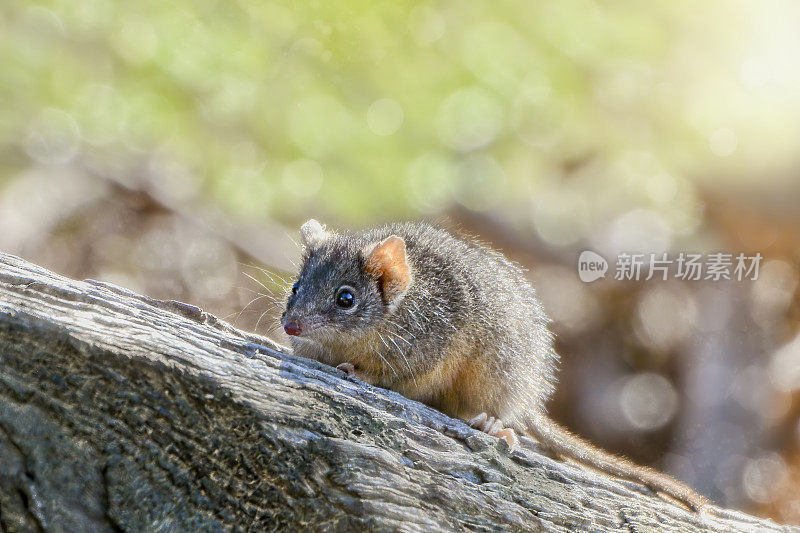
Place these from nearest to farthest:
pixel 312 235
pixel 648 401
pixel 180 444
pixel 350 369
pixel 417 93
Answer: pixel 180 444, pixel 350 369, pixel 312 235, pixel 648 401, pixel 417 93

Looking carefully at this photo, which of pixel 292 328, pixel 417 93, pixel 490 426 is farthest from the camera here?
pixel 417 93

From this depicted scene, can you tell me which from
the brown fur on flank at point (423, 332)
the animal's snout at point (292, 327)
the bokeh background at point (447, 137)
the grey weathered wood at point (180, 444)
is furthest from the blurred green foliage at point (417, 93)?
the grey weathered wood at point (180, 444)

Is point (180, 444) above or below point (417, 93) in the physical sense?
below

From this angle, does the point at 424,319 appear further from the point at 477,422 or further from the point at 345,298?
the point at 477,422

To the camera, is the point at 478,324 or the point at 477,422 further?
the point at 478,324

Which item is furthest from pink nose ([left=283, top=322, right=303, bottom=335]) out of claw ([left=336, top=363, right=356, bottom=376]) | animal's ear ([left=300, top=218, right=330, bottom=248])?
animal's ear ([left=300, top=218, right=330, bottom=248])

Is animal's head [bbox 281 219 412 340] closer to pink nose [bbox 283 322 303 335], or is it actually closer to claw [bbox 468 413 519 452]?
pink nose [bbox 283 322 303 335]

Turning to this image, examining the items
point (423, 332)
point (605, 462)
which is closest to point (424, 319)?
point (423, 332)
